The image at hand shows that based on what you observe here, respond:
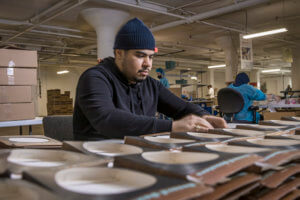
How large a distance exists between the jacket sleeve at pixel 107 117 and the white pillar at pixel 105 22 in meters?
5.82

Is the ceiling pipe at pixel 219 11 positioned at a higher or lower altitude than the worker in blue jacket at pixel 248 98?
higher

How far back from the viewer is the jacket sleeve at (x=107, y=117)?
105cm

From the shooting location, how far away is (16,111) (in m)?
2.63

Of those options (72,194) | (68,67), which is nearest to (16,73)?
(72,194)

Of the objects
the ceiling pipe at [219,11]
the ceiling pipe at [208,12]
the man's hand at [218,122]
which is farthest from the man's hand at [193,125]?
the ceiling pipe at [219,11]

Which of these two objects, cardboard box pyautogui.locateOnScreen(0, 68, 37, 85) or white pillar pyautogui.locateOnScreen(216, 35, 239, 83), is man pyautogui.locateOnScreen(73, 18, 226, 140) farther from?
white pillar pyautogui.locateOnScreen(216, 35, 239, 83)

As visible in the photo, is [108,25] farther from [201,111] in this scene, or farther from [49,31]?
[201,111]

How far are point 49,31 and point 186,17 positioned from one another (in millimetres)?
4349

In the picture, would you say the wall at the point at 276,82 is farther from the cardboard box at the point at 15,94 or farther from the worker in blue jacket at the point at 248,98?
the cardboard box at the point at 15,94

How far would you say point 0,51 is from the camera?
2.51 metres

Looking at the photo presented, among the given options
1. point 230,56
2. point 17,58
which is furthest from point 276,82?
point 17,58

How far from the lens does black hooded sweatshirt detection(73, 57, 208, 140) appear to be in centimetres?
106

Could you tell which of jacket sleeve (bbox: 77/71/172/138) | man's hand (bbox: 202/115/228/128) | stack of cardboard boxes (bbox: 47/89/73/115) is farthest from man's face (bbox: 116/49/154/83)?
stack of cardboard boxes (bbox: 47/89/73/115)

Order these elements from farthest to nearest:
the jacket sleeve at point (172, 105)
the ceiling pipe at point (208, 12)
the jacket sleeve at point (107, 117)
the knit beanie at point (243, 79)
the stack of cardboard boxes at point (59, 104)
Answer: the stack of cardboard boxes at point (59, 104) → the ceiling pipe at point (208, 12) → the knit beanie at point (243, 79) → the jacket sleeve at point (172, 105) → the jacket sleeve at point (107, 117)
